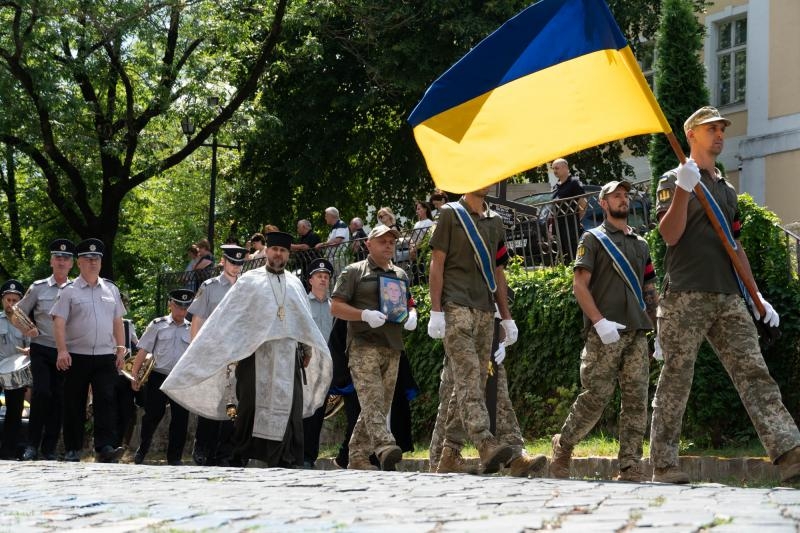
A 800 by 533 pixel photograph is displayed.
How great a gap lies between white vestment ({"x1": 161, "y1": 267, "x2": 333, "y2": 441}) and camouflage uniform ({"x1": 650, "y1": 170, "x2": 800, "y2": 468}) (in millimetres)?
4249

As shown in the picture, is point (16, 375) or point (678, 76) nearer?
point (678, 76)

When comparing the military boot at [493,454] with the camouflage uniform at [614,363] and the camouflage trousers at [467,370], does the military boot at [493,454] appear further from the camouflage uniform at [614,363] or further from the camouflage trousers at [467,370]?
the camouflage uniform at [614,363]

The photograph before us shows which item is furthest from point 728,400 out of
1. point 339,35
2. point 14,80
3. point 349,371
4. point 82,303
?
point 339,35

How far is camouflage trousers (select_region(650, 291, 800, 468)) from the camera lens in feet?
30.0

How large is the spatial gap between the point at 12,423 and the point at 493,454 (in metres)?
8.21

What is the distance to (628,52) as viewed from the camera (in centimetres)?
945

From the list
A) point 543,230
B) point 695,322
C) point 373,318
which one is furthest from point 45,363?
point 695,322

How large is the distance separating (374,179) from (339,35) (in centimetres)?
349

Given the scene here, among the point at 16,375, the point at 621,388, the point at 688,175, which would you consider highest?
the point at 688,175

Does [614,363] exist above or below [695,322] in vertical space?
below

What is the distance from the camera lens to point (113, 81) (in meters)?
28.7

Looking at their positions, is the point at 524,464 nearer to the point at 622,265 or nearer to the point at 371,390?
the point at 622,265

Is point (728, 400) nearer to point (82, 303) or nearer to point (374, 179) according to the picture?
point (82, 303)

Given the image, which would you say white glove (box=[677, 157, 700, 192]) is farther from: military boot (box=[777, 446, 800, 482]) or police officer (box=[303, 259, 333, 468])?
police officer (box=[303, 259, 333, 468])
